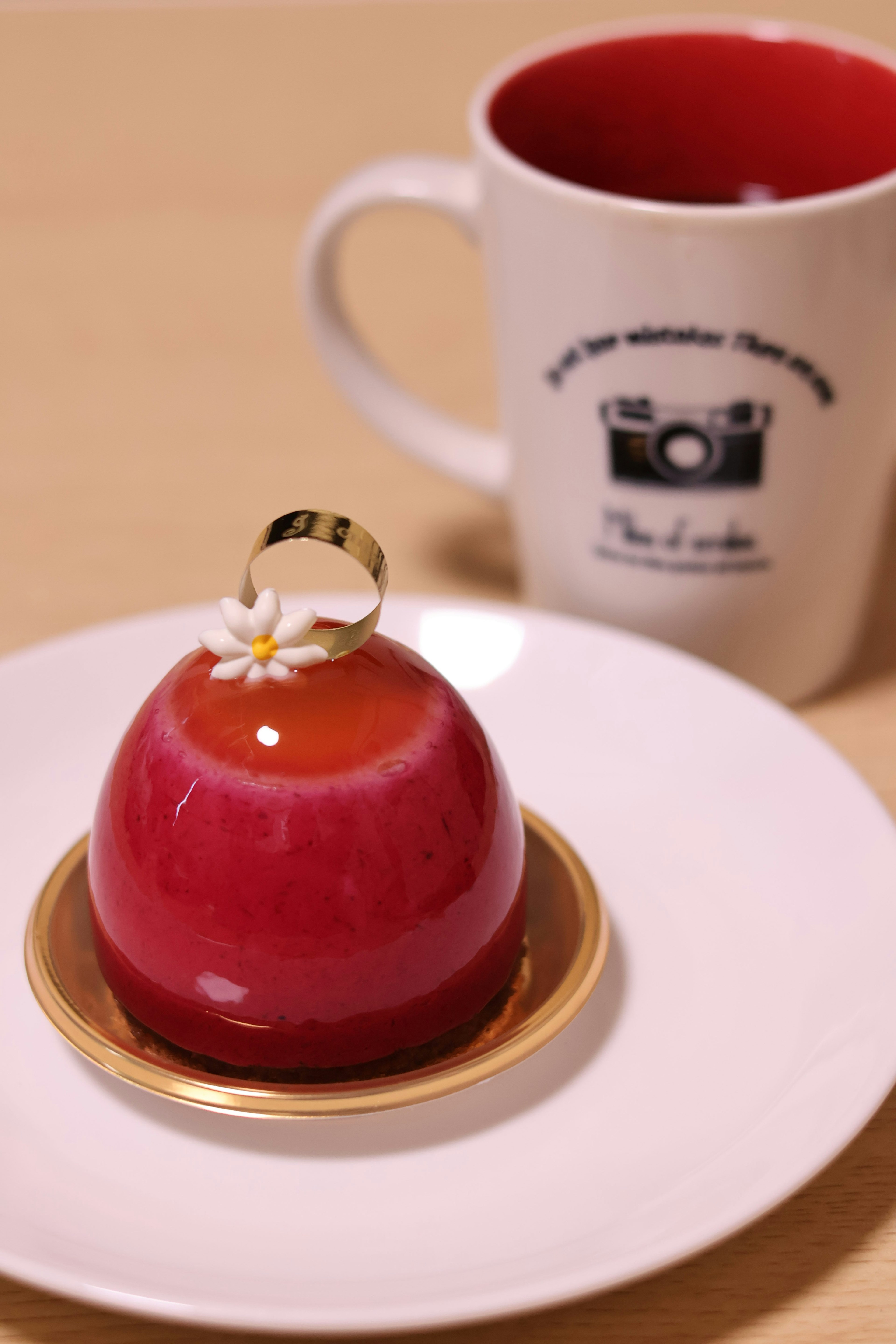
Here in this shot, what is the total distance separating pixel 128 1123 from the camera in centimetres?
59

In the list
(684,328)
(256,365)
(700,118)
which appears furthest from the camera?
(256,365)

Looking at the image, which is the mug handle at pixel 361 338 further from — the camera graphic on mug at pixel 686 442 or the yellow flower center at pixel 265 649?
the yellow flower center at pixel 265 649

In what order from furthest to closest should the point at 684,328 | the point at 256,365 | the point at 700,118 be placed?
the point at 256,365, the point at 700,118, the point at 684,328

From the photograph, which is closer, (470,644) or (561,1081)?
(561,1081)

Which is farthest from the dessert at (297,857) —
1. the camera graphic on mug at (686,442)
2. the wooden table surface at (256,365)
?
the camera graphic on mug at (686,442)

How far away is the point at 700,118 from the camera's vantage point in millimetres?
983

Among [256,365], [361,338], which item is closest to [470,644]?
[361,338]

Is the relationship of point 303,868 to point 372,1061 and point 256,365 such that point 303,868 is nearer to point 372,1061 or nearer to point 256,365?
point 372,1061

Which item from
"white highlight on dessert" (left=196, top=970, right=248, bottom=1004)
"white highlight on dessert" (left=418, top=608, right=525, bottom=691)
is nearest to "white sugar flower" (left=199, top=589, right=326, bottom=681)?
"white highlight on dessert" (left=196, top=970, right=248, bottom=1004)

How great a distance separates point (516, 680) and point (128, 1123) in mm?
352

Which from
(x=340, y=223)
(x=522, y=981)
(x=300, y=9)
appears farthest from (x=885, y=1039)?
(x=300, y=9)

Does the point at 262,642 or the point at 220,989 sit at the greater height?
the point at 262,642

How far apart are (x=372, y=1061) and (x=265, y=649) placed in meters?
0.18

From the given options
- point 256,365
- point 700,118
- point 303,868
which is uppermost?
point 700,118
